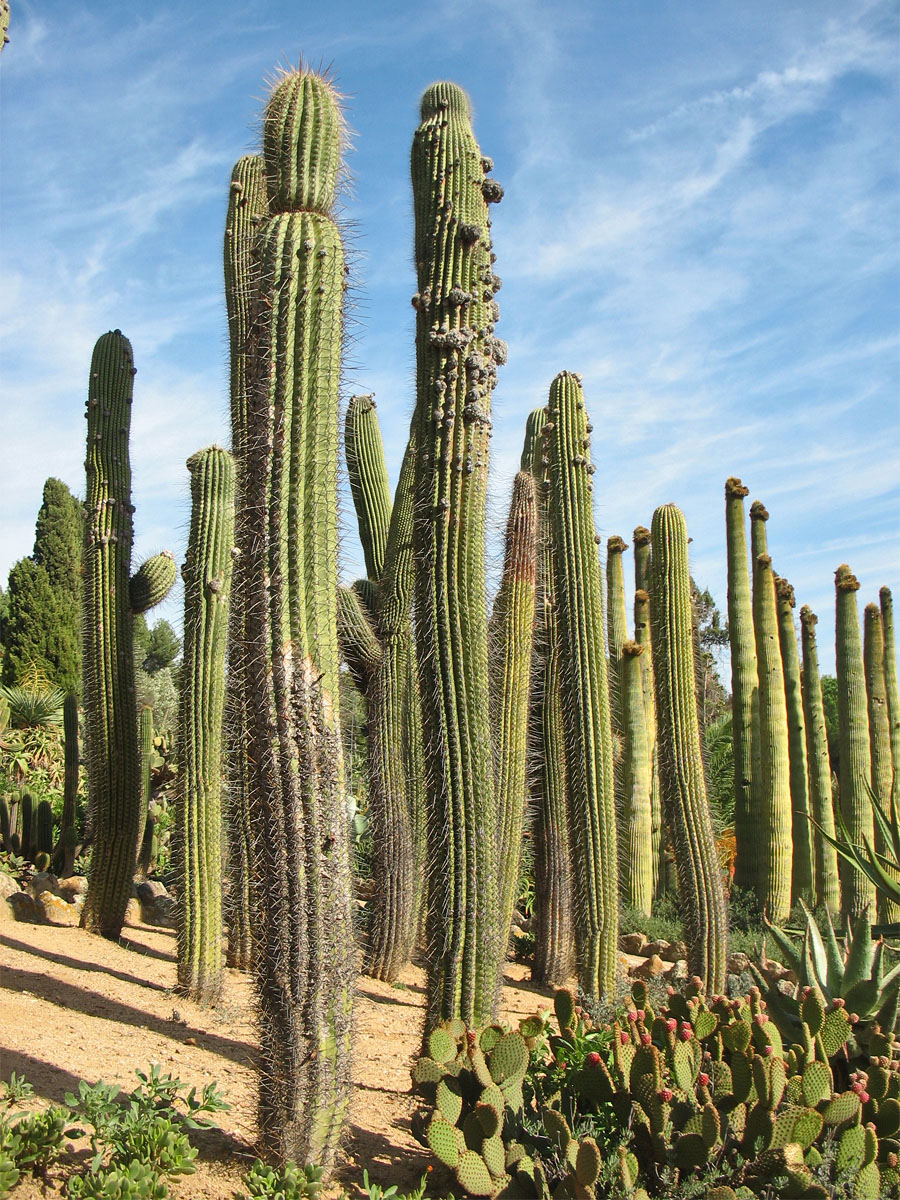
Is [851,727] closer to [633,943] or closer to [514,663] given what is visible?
[633,943]

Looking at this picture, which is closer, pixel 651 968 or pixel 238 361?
pixel 238 361

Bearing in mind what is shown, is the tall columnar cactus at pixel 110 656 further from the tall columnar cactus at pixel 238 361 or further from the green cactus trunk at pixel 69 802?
the green cactus trunk at pixel 69 802

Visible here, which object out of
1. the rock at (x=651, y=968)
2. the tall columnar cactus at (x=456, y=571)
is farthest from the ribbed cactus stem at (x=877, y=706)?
the tall columnar cactus at (x=456, y=571)

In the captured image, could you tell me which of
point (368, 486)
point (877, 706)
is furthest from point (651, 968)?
point (877, 706)

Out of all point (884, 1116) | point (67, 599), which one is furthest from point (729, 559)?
point (67, 599)

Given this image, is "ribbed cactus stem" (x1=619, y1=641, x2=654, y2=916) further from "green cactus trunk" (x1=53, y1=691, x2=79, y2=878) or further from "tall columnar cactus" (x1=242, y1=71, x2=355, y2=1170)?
"tall columnar cactus" (x1=242, y1=71, x2=355, y2=1170)

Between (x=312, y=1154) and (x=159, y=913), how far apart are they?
5.51 metres

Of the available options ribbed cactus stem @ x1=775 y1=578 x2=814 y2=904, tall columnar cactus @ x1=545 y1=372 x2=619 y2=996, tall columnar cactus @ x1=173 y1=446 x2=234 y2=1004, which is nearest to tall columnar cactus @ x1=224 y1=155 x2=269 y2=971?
tall columnar cactus @ x1=173 y1=446 x2=234 y2=1004

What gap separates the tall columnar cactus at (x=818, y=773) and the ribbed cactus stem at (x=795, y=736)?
0.13 m

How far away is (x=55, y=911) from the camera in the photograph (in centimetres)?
738

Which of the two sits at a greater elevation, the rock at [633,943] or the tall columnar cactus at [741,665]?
the tall columnar cactus at [741,665]

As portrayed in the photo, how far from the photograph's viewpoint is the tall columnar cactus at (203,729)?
5918mm

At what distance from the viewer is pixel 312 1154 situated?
347 centimetres

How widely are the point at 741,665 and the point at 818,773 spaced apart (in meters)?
1.65
